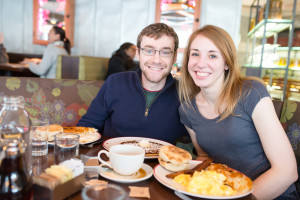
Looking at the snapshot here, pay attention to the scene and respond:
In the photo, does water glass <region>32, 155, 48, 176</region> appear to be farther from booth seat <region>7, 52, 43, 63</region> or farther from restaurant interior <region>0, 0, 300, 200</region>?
booth seat <region>7, 52, 43, 63</region>

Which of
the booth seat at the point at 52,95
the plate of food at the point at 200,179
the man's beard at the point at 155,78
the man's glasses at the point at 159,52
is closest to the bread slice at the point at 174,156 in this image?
the plate of food at the point at 200,179

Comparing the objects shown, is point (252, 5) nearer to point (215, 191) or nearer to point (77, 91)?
point (77, 91)

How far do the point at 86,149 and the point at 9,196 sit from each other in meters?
0.51

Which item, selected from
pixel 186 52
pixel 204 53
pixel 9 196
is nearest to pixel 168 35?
pixel 186 52

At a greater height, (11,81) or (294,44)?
(294,44)

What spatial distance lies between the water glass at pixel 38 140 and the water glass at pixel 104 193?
21.2 inches

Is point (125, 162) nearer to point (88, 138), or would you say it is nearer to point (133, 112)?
point (88, 138)

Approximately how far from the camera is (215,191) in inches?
31.6

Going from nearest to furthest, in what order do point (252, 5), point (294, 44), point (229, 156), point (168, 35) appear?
point (229, 156) → point (168, 35) → point (294, 44) → point (252, 5)

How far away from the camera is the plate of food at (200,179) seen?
0.80 meters

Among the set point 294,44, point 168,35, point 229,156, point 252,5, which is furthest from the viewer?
point 252,5

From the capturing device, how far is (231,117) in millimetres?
1392

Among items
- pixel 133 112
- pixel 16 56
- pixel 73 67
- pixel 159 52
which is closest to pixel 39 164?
pixel 133 112

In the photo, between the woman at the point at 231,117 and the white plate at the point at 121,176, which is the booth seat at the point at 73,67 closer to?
the woman at the point at 231,117
